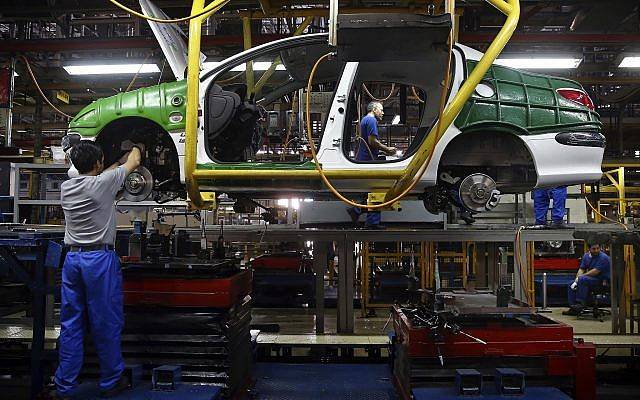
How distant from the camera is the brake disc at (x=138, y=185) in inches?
164

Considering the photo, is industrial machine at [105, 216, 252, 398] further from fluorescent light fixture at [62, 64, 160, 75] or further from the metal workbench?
fluorescent light fixture at [62, 64, 160, 75]

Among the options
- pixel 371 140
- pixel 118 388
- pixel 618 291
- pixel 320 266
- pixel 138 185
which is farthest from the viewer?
pixel 320 266

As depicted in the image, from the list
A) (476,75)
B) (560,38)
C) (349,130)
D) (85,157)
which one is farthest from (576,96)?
(560,38)

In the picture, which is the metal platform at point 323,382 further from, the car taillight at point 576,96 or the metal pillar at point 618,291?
the metal pillar at point 618,291

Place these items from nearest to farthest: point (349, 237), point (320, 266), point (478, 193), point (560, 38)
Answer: point (478, 193) → point (349, 237) → point (320, 266) → point (560, 38)

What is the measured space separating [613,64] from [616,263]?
13.0ft

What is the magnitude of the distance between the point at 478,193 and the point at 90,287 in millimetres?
2947

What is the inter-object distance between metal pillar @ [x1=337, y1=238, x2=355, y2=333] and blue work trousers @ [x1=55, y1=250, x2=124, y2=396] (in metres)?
3.46

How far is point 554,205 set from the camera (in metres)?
6.72

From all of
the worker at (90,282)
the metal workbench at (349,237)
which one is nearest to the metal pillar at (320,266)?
the metal workbench at (349,237)

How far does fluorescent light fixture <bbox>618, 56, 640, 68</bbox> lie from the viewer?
318 inches

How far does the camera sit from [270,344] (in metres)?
5.23

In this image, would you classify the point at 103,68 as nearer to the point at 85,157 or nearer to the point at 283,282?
the point at 283,282

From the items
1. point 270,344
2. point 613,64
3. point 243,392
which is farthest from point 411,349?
point 613,64
